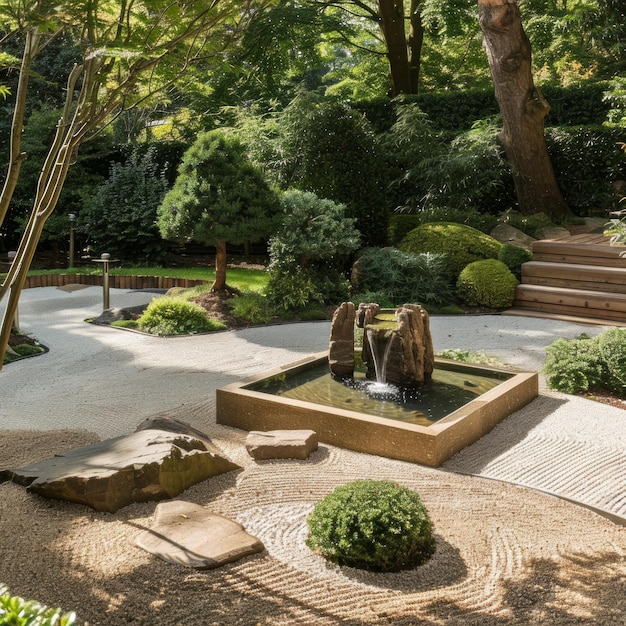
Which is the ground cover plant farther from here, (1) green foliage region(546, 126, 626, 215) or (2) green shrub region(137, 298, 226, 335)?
(1) green foliage region(546, 126, 626, 215)

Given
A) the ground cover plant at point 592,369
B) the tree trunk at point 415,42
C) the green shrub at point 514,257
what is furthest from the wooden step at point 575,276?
the tree trunk at point 415,42

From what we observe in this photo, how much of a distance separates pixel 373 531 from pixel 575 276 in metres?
8.08

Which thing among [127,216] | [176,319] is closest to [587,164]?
[176,319]

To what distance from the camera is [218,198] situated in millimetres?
9727

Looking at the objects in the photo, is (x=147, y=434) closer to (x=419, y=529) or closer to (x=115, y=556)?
(x=115, y=556)

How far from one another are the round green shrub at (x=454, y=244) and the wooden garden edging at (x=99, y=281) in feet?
14.1

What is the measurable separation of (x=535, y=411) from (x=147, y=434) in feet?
10.4

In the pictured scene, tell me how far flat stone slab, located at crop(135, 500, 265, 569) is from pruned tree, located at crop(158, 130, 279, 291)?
21.0ft

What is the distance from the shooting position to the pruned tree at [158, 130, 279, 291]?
969 centimetres

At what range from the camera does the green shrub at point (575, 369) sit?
636cm

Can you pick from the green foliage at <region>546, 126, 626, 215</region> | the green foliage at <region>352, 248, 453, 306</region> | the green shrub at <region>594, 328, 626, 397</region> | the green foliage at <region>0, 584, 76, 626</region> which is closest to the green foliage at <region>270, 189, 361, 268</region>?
the green foliage at <region>352, 248, 453, 306</region>

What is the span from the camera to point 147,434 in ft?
14.6

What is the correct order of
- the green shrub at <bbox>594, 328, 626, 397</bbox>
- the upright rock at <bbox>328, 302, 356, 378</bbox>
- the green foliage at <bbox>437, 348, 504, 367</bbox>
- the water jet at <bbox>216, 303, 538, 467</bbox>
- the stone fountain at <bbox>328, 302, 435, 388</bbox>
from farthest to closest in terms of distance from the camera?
the green foliage at <bbox>437, 348, 504, 367</bbox> < the upright rock at <bbox>328, 302, 356, 378</bbox> < the green shrub at <bbox>594, 328, 626, 397</bbox> < the stone fountain at <bbox>328, 302, 435, 388</bbox> < the water jet at <bbox>216, 303, 538, 467</bbox>

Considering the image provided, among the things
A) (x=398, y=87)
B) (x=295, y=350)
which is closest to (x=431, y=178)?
(x=398, y=87)
